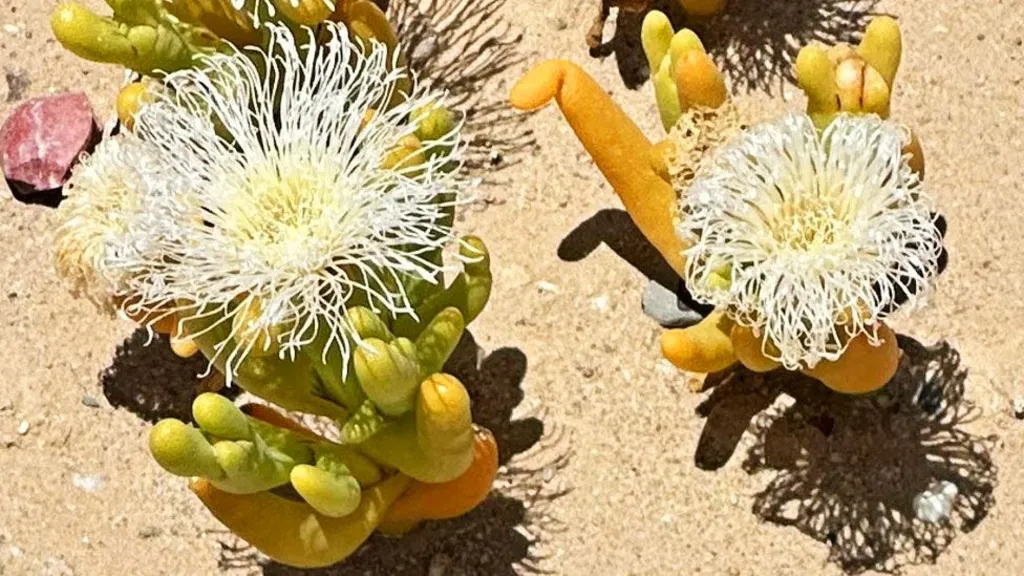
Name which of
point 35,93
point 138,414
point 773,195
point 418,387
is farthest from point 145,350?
point 773,195

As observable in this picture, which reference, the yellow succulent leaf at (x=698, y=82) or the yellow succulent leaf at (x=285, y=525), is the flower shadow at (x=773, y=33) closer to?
the yellow succulent leaf at (x=698, y=82)

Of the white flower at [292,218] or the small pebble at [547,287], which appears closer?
the white flower at [292,218]

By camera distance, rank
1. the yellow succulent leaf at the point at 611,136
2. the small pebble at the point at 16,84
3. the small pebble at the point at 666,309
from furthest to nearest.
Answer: the small pebble at the point at 16,84 < the small pebble at the point at 666,309 < the yellow succulent leaf at the point at 611,136

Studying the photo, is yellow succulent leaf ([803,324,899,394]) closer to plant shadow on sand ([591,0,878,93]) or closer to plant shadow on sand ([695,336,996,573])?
plant shadow on sand ([695,336,996,573])

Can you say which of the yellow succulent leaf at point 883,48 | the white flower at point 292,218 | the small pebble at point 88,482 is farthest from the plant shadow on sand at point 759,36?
the small pebble at point 88,482

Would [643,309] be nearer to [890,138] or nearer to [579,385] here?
[579,385]

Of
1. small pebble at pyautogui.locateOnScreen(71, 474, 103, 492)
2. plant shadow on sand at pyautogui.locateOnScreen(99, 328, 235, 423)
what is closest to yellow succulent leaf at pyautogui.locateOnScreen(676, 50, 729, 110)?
plant shadow on sand at pyautogui.locateOnScreen(99, 328, 235, 423)

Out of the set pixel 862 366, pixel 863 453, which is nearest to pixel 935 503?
pixel 863 453

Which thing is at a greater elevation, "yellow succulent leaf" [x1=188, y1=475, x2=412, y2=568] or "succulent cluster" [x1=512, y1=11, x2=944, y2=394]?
"succulent cluster" [x1=512, y1=11, x2=944, y2=394]
